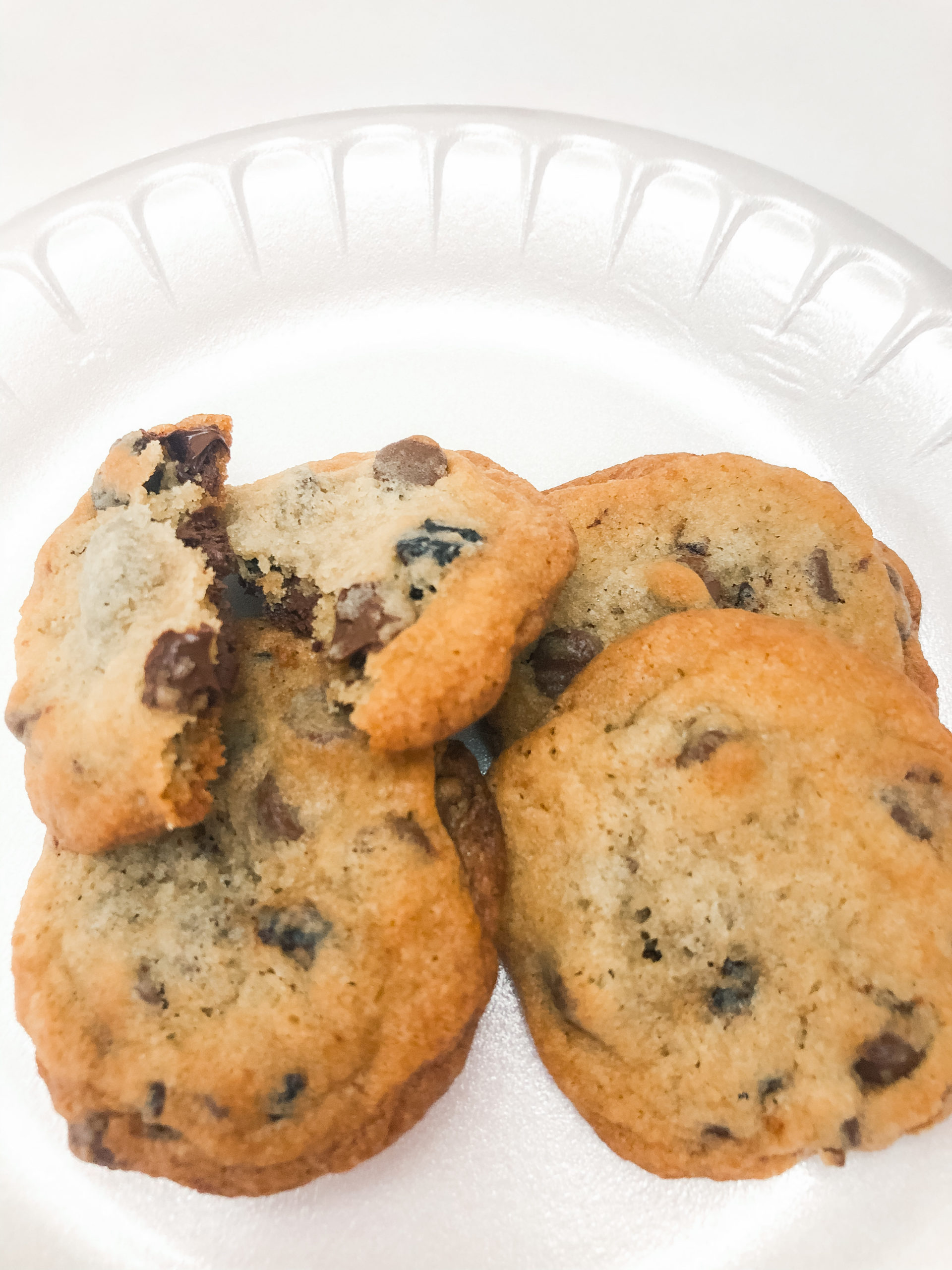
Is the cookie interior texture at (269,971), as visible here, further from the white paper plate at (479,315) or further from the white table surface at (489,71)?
the white table surface at (489,71)

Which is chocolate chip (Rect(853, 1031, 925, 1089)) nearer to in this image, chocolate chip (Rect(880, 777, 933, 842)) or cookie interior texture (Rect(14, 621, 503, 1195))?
chocolate chip (Rect(880, 777, 933, 842))

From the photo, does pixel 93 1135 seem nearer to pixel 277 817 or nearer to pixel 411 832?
pixel 277 817

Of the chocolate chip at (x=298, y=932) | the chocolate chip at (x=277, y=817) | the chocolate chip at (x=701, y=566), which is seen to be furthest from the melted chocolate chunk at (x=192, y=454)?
the chocolate chip at (x=701, y=566)

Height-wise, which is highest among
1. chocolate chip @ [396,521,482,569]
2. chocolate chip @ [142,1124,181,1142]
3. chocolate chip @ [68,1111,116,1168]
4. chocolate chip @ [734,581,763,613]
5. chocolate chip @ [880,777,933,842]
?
chocolate chip @ [734,581,763,613]

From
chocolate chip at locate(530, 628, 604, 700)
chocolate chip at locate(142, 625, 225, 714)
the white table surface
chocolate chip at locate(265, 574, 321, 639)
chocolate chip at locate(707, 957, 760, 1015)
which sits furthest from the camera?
the white table surface

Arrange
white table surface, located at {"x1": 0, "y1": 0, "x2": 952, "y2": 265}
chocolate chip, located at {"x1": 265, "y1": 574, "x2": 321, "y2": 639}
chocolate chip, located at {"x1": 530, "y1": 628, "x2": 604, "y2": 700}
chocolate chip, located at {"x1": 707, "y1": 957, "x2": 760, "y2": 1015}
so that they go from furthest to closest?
white table surface, located at {"x1": 0, "y1": 0, "x2": 952, "y2": 265}, chocolate chip, located at {"x1": 530, "y1": 628, "x2": 604, "y2": 700}, chocolate chip, located at {"x1": 265, "y1": 574, "x2": 321, "y2": 639}, chocolate chip, located at {"x1": 707, "y1": 957, "x2": 760, "y2": 1015}

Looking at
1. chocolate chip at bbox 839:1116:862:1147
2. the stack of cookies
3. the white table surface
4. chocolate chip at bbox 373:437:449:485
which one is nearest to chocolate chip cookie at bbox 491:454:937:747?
the stack of cookies
